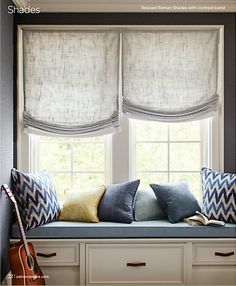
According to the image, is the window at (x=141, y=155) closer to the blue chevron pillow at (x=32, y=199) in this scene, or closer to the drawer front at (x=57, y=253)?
the blue chevron pillow at (x=32, y=199)

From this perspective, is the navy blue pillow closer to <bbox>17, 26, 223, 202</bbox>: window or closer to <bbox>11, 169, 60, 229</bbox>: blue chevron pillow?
<bbox>17, 26, 223, 202</bbox>: window

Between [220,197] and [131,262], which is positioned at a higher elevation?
[220,197]

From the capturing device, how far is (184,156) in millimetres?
3814

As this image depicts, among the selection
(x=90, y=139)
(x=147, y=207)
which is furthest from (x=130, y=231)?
(x=90, y=139)

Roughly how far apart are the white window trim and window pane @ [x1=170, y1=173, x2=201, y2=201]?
171mm

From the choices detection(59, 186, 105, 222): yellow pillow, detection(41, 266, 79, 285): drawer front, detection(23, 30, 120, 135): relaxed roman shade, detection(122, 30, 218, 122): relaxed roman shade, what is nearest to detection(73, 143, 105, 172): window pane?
detection(23, 30, 120, 135): relaxed roman shade

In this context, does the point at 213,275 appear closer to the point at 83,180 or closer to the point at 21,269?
the point at 83,180

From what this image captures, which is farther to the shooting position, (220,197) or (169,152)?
(169,152)

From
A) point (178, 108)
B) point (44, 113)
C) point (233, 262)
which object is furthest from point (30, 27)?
point (233, 262)

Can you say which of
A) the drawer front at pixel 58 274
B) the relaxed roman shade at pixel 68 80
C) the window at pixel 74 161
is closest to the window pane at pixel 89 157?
the window at pixel 74 161

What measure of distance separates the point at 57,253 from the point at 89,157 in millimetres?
968

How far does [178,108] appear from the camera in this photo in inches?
145

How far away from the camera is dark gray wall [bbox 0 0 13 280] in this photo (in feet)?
10.2

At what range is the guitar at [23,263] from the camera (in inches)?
115
